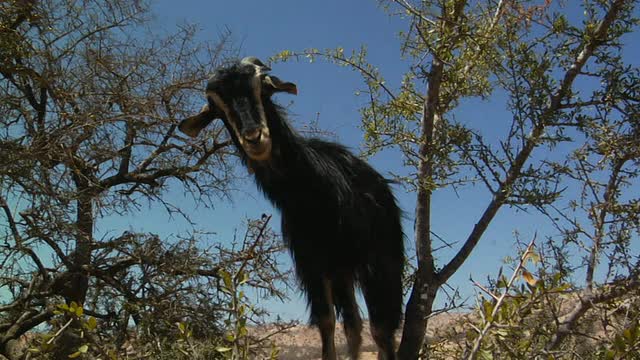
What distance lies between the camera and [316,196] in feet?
15.8

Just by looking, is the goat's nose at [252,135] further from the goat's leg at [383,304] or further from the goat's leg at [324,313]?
the goat's leg at [383,304]

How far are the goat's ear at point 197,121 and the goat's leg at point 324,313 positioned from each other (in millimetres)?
1475

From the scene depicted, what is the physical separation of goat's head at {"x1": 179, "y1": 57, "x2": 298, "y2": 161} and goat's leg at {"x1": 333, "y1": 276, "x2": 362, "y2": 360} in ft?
4.69

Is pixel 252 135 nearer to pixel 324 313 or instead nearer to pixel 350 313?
pixel 324 313

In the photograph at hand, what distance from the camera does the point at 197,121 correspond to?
4.80m

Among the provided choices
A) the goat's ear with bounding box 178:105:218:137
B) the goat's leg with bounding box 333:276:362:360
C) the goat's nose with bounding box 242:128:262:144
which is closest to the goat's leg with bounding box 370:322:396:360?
the goat's leg with bounding box 333:276:362:360

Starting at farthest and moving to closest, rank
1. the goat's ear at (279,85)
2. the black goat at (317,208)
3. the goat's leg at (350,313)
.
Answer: the goat's leg at (350,313) → the goat's ear at (279,85) → the black goat at (317,208)

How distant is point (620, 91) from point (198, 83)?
6174mm

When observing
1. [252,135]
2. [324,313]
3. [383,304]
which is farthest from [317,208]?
[383,304]

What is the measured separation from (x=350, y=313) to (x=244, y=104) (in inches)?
81.9

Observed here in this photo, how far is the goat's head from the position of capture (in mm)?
4305

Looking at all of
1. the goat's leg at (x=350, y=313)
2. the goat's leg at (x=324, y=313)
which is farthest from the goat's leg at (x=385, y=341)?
the goat's leg at (x=324, y=313)

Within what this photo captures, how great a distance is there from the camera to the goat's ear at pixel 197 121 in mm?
4746

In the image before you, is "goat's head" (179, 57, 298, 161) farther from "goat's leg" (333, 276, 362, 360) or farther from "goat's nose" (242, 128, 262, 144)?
"goat's leg" (333, 276, 362, 360)
